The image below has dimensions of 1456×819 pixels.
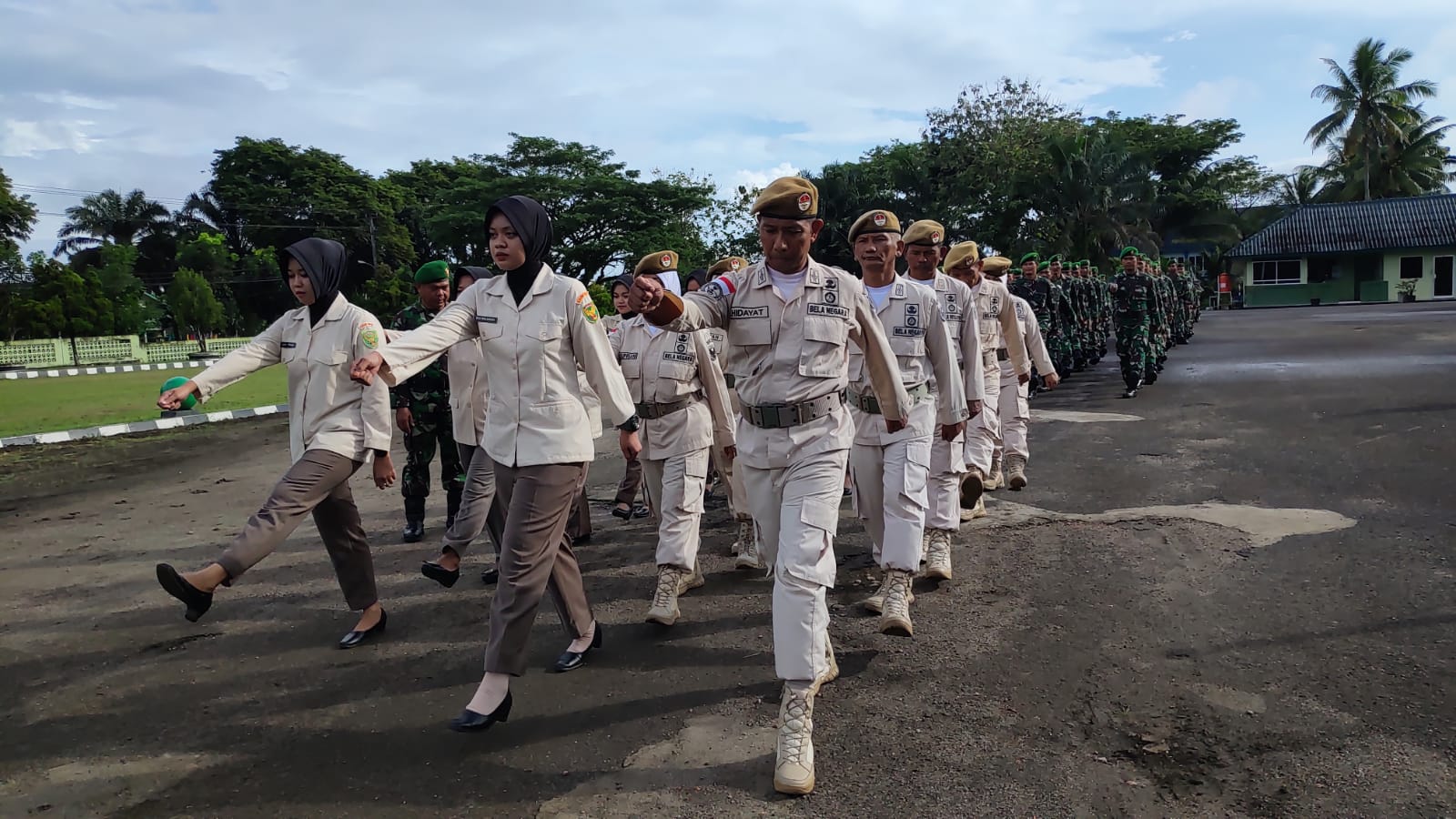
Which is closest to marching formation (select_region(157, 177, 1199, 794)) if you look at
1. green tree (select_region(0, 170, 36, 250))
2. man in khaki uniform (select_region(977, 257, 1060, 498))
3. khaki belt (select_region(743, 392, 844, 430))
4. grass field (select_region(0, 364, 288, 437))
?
khaki belt (select_region(743, 392, 844, 430))

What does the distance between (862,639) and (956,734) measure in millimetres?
1115

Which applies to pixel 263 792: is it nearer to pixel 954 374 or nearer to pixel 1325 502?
pixel 954 374

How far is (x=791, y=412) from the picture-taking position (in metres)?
3.91

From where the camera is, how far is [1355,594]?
4969mm

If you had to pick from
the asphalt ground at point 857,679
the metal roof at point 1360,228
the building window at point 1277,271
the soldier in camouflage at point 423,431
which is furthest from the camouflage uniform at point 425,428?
the building window at point 1277,271

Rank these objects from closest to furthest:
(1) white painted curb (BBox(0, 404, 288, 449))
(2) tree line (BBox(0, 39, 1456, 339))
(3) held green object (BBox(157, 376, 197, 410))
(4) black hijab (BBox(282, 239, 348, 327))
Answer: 1. (3) held green object (BBox(157, 376, 197, 410))
2. (4) black hijab (BBox(282, 239, 348, 327))
3. (1) white painted curb (BBox(0, 404, 288, 449))
4. (2) tree line (BBox(0, 39, 1456, 339))

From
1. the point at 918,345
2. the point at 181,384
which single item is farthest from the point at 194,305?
the point at 918,345

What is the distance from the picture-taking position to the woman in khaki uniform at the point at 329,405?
4.80 metres

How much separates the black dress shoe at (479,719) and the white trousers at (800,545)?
3.58ft

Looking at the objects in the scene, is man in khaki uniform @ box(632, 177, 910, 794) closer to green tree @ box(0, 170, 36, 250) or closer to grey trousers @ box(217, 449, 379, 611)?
grey trousers @ box(217, 449, 379, 611)

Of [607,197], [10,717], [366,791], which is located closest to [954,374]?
[366,791]

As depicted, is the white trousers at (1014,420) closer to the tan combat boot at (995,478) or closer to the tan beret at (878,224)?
the tan combat boot at (995,478)

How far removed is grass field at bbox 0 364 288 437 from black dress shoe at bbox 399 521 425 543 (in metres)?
8.51

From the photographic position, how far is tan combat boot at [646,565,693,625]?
5109 millimetres
